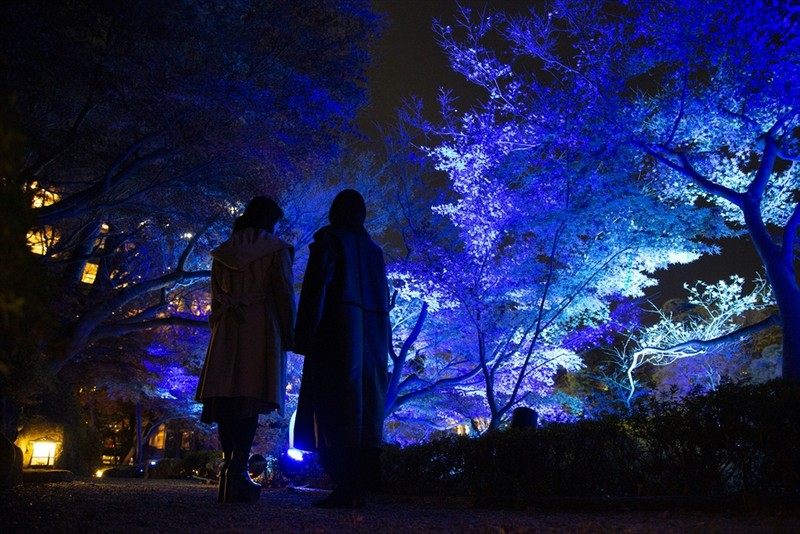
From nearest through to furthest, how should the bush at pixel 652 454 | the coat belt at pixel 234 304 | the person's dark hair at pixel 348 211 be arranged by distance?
the bush at pixel 652 454 < the coat belt at pixel 234 304 < the person's dark hair at pixel 348 211

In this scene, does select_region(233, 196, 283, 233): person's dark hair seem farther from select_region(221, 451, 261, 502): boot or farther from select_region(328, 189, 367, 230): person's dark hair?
select_region(221, 451, 261, 502): boot

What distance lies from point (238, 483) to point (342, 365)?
1096 mm

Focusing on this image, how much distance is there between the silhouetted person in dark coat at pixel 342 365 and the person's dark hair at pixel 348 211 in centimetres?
18

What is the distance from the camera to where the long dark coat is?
12.5 ft

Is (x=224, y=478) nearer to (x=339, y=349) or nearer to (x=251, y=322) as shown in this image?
(x=251, y=322)

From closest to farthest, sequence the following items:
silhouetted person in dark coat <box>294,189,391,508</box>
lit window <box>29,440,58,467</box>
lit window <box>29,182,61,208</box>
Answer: lit window <box>29,182,61,208</box> → silhouetted person in dark coat <box>294,189,391,508</box> → lit window <box>29,440,58,467</box>

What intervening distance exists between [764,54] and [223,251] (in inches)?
288

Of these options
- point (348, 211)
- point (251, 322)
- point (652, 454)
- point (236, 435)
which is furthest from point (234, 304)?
point (652, 454)

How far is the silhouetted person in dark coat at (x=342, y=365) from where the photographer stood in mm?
3791

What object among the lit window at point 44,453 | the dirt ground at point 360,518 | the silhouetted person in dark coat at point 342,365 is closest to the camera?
the dirt ground at point 360,518

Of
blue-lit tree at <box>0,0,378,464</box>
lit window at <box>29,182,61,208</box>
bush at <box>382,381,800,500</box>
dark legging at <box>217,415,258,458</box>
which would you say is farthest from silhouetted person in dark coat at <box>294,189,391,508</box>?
blue-lit tree at <box>0,0,378,464</box>

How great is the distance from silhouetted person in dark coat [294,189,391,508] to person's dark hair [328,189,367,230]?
177 millimetres

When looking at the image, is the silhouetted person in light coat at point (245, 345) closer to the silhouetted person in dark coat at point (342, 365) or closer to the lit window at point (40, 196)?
the silhouetted person in dark coat at point (342, 365)

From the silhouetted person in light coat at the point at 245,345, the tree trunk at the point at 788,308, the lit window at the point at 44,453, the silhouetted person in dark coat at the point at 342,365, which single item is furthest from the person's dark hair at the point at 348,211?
the lit window at the point at 44,453
